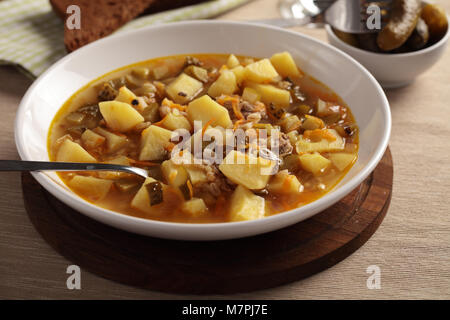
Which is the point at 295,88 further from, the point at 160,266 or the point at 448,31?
the point at 160,266

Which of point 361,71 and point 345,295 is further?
point 361,71

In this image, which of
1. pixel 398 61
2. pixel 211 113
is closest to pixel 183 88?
pixel 211 113

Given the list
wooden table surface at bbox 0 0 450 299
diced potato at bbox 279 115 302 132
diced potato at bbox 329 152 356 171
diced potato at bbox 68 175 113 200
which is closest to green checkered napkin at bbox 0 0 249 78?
wooden table surface at bbox 0 0 450 299

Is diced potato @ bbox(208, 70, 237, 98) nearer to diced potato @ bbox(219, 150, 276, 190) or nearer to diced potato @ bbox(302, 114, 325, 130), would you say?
diced potato @ bbox(302, 114, 325, 130)

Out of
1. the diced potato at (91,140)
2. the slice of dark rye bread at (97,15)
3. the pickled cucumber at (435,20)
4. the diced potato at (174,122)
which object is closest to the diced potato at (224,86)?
the diced potato at (174,122)

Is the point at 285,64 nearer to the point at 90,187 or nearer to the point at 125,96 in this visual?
the point at 125,96

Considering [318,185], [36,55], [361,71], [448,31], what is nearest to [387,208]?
[318,185]
